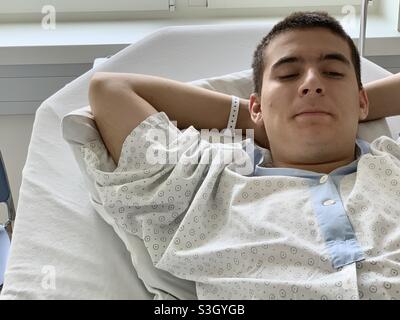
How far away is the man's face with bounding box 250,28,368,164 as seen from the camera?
1148 millimetres

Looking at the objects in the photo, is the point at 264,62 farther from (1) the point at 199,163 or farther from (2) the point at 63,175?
(2) the point at 63,175

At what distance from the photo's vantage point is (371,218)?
1.01m

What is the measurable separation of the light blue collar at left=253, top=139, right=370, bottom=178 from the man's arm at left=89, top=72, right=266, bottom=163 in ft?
0.30

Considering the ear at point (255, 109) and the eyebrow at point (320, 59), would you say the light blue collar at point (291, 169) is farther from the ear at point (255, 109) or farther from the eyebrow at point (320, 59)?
the eyebrow at point (320, 59)

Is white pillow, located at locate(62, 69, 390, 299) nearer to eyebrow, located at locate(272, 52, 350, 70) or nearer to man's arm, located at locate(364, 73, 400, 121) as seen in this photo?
man's arm, located at locate(364, 73, 400, 121)

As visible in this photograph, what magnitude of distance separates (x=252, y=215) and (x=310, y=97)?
0.25 metres

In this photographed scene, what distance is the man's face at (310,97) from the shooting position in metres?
1.15

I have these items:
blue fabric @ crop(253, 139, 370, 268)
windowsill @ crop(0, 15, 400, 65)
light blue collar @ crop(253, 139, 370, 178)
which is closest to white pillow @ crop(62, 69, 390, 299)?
light blue collar @ crop(253, 139, 370, 178)

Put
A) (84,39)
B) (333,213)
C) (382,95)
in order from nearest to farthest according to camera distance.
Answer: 1. (333,213)
2. (382,95)
3. (84,39)

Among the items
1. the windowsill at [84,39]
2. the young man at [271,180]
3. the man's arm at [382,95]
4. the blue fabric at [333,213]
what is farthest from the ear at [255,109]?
the windowsill at [84,39]

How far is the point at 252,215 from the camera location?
1.05 metres

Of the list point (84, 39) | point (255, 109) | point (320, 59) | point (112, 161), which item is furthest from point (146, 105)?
point (84, 39)

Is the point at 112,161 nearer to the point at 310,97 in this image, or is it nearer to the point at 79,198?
the point at 79,198

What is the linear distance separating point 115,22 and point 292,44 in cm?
102
